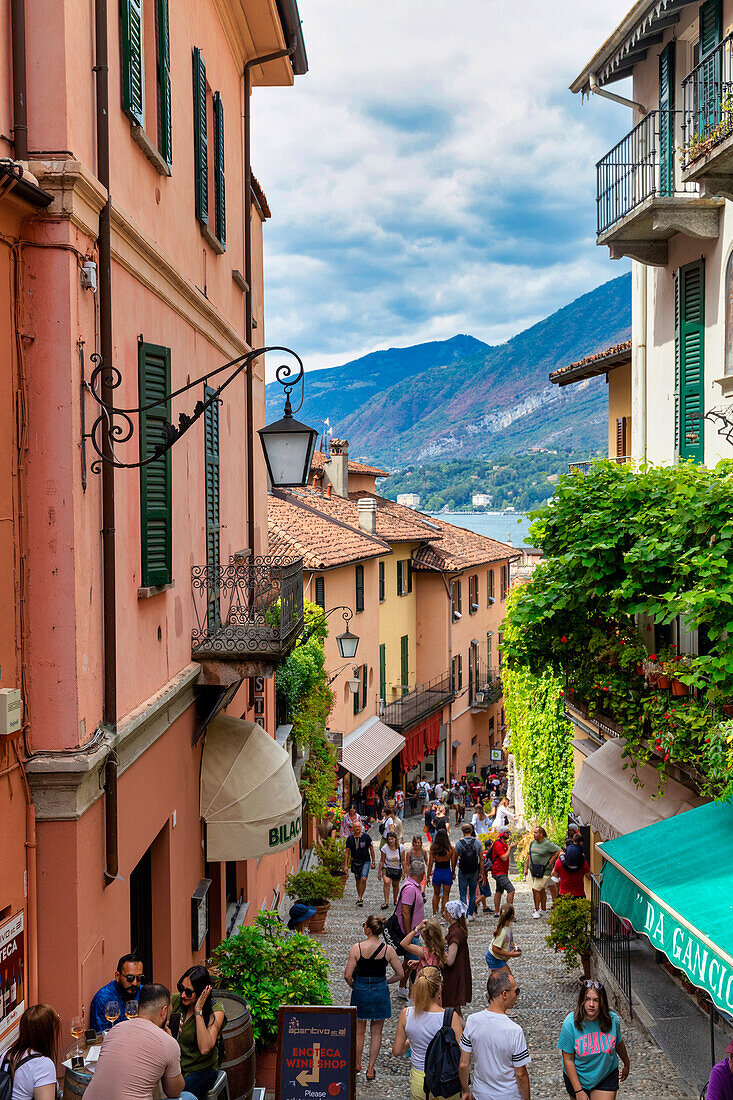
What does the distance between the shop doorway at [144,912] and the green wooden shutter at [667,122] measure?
1066 cm

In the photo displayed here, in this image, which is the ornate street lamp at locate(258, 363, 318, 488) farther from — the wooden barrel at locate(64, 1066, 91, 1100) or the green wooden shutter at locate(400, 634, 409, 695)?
the green wooden shutter at locate(400, 634, 409, 695)

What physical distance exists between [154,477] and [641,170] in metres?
9.91

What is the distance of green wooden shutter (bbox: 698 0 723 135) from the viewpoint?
10.9 m

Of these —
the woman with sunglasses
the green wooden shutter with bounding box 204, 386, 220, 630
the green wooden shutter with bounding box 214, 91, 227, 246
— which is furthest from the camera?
the green wooden shutter with bounding box 214, 91, 227, 246

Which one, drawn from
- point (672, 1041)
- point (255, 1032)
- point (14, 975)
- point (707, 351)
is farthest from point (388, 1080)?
point (707, 351)

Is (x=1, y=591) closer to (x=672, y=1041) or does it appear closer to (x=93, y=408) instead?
(x=93, y=408)

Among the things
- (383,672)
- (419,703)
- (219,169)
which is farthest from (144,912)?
(419,703)

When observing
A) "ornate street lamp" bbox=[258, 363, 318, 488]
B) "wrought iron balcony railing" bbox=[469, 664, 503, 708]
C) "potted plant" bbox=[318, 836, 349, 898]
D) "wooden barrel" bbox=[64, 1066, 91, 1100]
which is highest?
"ornate street lamp" bbox=[258, 363, 318, 488]

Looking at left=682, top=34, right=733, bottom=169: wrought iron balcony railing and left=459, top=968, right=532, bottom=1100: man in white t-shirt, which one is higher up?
left=682, top=34, right=733, bottom=169: wrought iron balcony railing

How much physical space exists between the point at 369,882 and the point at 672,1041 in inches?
529

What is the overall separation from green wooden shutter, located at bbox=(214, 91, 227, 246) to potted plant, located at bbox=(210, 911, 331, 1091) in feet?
23.9

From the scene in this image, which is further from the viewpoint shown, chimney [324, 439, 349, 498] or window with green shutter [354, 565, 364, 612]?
chimney [324, 439, 349, 498]

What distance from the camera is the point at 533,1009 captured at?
11656mm

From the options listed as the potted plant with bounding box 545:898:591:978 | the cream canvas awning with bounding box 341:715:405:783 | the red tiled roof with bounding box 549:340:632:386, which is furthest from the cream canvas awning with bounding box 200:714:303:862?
the cream canvas awning with bounding box 341:715:405:783
